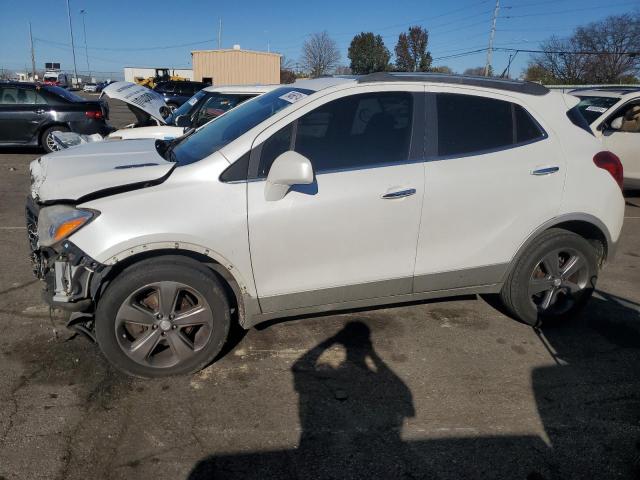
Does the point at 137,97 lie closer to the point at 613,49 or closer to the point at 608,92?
the point at 608,92

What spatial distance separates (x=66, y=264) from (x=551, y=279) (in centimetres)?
345

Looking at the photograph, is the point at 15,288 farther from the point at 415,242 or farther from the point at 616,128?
the point at 616,128

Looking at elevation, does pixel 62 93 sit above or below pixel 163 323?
above

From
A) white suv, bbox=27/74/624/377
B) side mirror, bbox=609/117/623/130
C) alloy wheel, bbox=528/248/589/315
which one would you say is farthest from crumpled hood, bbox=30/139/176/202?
side mirror, bbox=609/117/623/130

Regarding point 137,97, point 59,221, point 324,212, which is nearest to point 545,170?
point 324,212

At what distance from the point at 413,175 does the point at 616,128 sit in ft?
22.2

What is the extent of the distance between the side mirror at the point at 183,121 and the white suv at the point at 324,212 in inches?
171

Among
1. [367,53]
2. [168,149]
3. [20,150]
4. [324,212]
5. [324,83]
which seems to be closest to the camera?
→ [324,212]

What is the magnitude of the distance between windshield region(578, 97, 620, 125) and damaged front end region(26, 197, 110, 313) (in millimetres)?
Answer: 8158

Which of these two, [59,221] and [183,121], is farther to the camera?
[183,121]

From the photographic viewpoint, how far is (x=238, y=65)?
43562 mm

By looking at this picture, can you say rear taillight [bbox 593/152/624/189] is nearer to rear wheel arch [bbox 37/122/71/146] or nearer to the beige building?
rear wheel arch [bbox 37/122/71/146]

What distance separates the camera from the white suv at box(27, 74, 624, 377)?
10.00 ft

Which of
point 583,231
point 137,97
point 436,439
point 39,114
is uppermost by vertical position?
point 137,97
